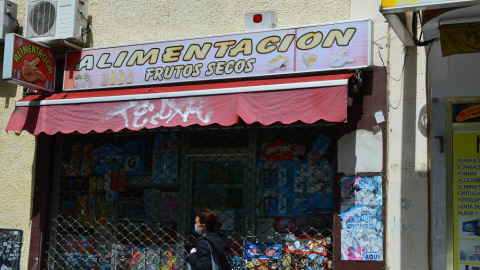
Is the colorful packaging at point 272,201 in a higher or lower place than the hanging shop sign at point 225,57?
lower

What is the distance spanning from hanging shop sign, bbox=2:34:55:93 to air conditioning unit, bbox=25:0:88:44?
210mm

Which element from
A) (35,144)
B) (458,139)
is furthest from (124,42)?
(458,139)

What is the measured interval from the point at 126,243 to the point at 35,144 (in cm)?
171

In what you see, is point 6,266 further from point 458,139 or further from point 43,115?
point 458,139

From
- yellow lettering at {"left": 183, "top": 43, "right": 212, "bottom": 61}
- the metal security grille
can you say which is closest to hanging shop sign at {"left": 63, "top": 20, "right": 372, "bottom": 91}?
yellow lettering at {"left": 183, "top": 43, "right": 212, "bottom": 61}

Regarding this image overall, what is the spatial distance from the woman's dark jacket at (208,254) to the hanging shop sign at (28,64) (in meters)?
3.05

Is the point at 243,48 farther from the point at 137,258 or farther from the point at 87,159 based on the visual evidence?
the point at 137,258

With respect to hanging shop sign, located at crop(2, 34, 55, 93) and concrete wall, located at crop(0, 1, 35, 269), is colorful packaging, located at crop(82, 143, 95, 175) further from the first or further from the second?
hanging shop sign, located at crop(2, 34, 55, 93)

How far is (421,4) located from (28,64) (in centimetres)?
459

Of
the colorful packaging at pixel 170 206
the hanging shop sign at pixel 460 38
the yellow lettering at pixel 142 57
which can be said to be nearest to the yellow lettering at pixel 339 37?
the hanging shop sign at pixel 460 38

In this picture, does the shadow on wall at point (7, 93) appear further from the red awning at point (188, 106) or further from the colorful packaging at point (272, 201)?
the colorful packaging at point (272, 201)

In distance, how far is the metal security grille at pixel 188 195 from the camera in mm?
6863

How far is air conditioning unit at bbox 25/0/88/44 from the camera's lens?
762cm

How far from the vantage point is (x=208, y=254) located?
5.73 m
